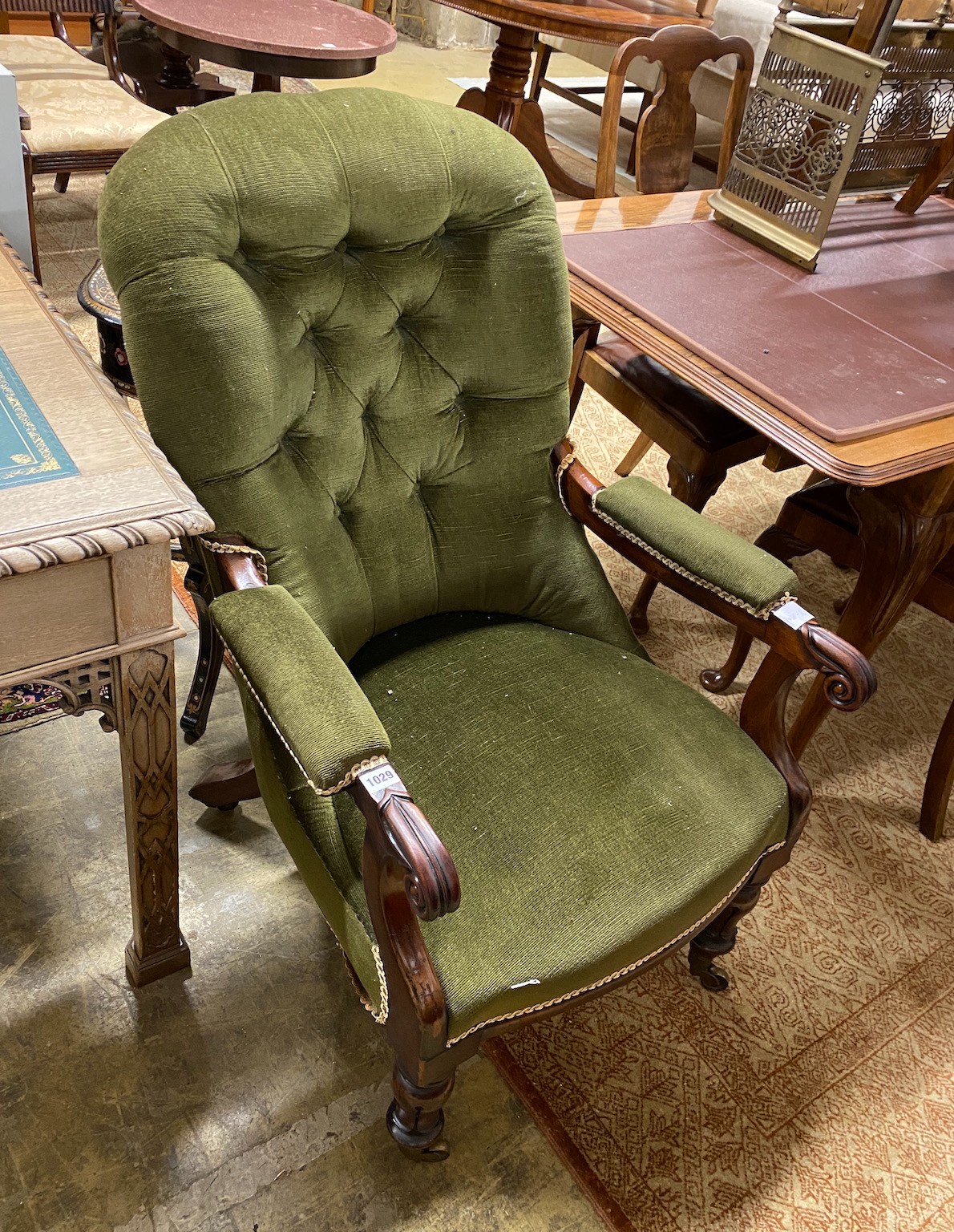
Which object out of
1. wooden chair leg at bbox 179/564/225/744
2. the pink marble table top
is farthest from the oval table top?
wooden chair leg at bbox 179/564/225/744

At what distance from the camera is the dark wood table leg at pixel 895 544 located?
147 centimetres

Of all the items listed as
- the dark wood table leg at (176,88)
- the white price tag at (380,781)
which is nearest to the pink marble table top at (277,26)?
the dark wood table leg at (176,88)

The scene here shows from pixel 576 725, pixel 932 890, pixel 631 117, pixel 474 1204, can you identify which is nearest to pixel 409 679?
pixel 576 725

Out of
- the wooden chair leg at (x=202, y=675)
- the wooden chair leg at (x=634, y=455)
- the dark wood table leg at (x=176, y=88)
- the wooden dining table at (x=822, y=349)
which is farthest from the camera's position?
the dark wood table leg at (x=176, y=88)

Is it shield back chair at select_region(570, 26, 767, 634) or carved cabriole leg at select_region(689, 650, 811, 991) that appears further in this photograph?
shield back chair at select_region(570, 26, 767, 634)

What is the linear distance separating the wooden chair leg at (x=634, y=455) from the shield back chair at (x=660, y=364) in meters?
0.04

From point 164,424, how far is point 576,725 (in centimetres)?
61

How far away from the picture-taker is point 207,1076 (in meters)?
1.30

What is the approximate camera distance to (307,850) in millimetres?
1123

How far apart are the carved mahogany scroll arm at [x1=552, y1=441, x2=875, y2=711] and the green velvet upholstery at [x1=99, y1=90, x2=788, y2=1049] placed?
41mm

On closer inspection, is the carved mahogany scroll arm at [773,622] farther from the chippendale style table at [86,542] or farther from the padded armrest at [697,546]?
the chippendale style table at [86,542]

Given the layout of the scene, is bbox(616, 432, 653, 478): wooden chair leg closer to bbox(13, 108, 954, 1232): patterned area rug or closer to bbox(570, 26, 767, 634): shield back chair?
bbox(570, 26, 767, 634): shield back chair

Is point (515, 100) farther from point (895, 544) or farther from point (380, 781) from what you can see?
point (380, 781)

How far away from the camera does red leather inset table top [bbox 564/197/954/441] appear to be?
1.44m
